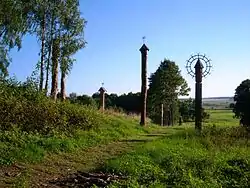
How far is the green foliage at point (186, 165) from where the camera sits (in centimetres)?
1031

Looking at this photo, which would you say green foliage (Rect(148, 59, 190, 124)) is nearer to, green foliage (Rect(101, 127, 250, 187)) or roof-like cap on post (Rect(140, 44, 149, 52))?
roof-like cap on post (Rect(140, 44, 149, 52))

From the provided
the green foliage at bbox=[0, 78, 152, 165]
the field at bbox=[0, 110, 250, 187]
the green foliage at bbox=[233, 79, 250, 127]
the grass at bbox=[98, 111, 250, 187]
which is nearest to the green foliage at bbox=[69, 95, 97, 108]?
the green foliage at bbox=[0, 78, 152, 165]

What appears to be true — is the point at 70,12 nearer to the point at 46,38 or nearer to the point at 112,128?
the point at 46,38

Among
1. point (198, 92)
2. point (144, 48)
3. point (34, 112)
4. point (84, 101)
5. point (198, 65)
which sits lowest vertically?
point (34, 112)

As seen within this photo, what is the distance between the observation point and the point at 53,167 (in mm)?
12031

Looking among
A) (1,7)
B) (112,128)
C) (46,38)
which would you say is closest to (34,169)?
(112,128)

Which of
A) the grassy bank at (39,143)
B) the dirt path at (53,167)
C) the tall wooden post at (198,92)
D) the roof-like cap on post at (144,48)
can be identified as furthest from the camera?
the roof-like cap on post at (144,48)

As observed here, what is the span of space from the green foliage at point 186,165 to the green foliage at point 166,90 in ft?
110

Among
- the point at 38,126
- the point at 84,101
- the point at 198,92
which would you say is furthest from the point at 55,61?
the point at 38,126

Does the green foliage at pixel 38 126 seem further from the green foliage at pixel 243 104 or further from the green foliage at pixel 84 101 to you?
the green foliage at pixel 243 104

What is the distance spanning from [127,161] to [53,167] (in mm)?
1989

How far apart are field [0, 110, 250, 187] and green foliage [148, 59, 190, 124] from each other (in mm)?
33226

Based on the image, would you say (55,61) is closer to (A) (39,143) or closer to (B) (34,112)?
(B) (34,112)

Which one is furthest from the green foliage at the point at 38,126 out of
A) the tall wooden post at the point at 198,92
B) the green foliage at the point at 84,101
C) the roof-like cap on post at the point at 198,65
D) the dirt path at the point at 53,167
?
the roof-like cap on post at the point at 198,65
